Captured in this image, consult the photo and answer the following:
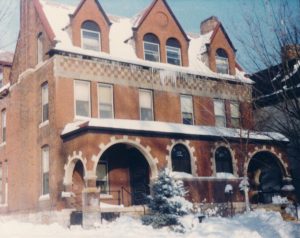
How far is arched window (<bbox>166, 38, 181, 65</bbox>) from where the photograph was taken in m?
27.4

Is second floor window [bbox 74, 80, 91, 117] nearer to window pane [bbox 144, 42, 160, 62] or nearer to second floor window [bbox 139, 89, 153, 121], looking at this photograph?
second floor window [bbox 139, 89, 153, 121]

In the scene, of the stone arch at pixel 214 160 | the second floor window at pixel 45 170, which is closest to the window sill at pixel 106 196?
the second floor window at pixel 45 170

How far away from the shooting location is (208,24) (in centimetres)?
3228

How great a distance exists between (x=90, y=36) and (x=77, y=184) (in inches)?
312

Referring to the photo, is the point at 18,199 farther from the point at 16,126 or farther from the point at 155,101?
the point at 155,101

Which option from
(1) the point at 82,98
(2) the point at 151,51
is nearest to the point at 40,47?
(1) the point at 82,98

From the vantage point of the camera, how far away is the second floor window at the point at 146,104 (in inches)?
989

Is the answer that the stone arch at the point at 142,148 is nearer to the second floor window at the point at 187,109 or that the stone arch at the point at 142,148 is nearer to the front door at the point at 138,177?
the front door at the point at 138,177

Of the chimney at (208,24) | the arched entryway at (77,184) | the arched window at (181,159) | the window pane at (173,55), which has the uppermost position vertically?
the chimney at (208,24)

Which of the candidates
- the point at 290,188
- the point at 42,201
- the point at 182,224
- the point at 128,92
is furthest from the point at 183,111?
the point at 182,224

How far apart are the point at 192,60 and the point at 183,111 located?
3.96 metres

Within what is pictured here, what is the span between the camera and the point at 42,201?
2283cm

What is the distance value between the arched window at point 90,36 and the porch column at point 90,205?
802cm

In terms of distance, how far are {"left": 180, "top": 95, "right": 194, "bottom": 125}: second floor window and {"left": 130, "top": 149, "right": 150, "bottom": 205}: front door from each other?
4405mm
